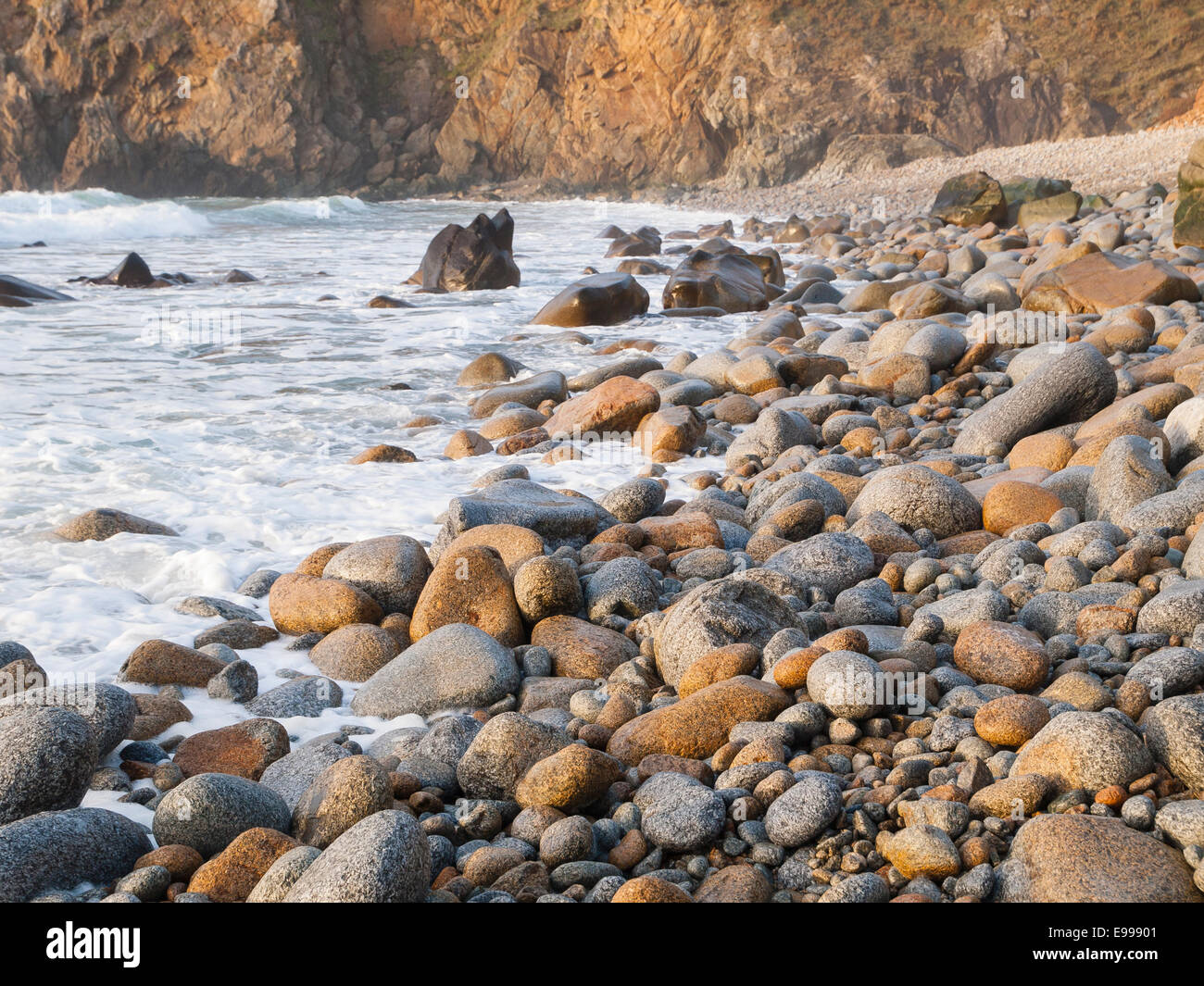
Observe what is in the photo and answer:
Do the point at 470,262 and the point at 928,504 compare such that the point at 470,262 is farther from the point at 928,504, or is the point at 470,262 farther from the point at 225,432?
the point at 928,504

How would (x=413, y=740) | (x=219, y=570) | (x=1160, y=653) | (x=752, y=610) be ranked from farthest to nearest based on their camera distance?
(x=219, y=570) → (x=752, y=610) → (x=413, y=740) → (x=1160, y=653)

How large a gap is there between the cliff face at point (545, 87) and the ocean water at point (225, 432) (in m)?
29.4

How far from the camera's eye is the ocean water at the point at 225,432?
4199 millimetres

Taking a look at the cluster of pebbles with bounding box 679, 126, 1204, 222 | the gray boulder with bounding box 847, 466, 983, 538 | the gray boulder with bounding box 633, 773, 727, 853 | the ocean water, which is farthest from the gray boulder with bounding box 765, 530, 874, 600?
the cluster of pebbles with bounding box 679, 126, 1204, 222

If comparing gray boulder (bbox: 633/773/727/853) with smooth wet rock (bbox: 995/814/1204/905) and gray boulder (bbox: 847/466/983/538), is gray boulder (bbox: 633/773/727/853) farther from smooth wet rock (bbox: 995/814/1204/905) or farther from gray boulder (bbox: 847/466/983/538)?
gray boulder (bbox: 847/466/983/538)

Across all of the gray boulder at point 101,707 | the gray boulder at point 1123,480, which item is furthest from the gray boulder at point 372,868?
the gray boulder at point 1123,480

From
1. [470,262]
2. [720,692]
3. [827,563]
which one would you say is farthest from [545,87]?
[720,692]

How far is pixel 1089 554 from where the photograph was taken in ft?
11.9

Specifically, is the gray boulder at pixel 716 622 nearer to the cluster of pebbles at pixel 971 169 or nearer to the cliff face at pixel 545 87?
the cluster of pebbles at pixel 971 169

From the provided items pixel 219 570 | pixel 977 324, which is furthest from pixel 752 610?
pixel 977 324

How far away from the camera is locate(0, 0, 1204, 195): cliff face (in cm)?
4016

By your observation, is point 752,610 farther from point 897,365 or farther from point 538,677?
point 897,365

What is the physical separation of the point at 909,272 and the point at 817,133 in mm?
29759

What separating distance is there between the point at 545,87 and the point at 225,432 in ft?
151
